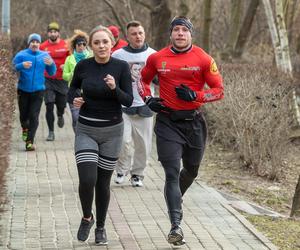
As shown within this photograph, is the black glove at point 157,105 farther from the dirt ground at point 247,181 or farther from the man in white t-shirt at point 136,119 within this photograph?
the dirt ground at point 247,181

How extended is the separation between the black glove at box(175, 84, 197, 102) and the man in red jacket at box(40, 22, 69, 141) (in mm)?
7112

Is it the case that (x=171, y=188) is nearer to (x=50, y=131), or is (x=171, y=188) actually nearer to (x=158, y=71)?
(x=158, y=71)

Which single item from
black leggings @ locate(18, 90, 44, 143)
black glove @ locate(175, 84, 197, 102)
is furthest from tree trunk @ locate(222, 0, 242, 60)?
black glove @ locate(175, 84, 197, 102)

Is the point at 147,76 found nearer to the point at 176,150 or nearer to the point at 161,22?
the point at 176,150

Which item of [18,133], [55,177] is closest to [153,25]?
[18,133]

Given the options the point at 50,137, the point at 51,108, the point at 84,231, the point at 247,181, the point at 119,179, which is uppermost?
the point at 84,231

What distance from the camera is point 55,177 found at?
11.3 m

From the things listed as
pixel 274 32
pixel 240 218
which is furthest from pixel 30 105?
pixel 240 218

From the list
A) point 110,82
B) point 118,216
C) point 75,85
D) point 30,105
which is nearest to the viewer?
point 110,82

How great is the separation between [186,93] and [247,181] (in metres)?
4.75

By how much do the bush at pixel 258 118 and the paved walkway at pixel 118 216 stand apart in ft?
5.18

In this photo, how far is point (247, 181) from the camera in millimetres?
12250

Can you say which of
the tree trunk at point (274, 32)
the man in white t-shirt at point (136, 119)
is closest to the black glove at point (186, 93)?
the man in white t-shirt at point (136, 119)

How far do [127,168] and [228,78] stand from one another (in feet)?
13.5
